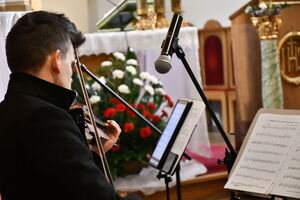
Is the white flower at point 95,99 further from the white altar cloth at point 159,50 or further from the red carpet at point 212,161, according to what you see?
the red carpet at point 212,161

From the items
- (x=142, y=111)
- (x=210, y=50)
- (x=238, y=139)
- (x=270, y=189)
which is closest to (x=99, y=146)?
(x=270, y=189)

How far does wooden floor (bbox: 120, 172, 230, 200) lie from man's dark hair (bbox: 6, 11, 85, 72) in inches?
125

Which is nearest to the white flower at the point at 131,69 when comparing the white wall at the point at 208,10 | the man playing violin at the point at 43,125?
the man playing violin at the point at 43,125

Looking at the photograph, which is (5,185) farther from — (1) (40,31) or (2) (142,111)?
(2) (142,111)

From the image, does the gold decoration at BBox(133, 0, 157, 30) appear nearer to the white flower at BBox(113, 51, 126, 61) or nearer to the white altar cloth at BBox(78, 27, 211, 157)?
the white altar cloth at BBox(78, 27, 211, 157)

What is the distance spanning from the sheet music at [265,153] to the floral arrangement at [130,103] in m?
2.15

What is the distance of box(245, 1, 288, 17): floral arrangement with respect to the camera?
528 cm

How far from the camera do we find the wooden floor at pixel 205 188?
528cm

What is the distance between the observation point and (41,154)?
1.96 metres

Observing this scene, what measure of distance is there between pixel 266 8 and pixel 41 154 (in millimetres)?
3696

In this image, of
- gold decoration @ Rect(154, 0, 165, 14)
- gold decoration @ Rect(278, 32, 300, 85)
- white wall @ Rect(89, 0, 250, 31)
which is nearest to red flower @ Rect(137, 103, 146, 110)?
gold decoration @ Rect(278, 32, 300, 85)

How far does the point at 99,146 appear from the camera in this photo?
236 centimetres

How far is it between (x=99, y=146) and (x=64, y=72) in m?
0.34

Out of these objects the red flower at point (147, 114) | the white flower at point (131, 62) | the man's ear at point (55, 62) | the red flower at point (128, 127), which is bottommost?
the red flower at point (128, 127)
